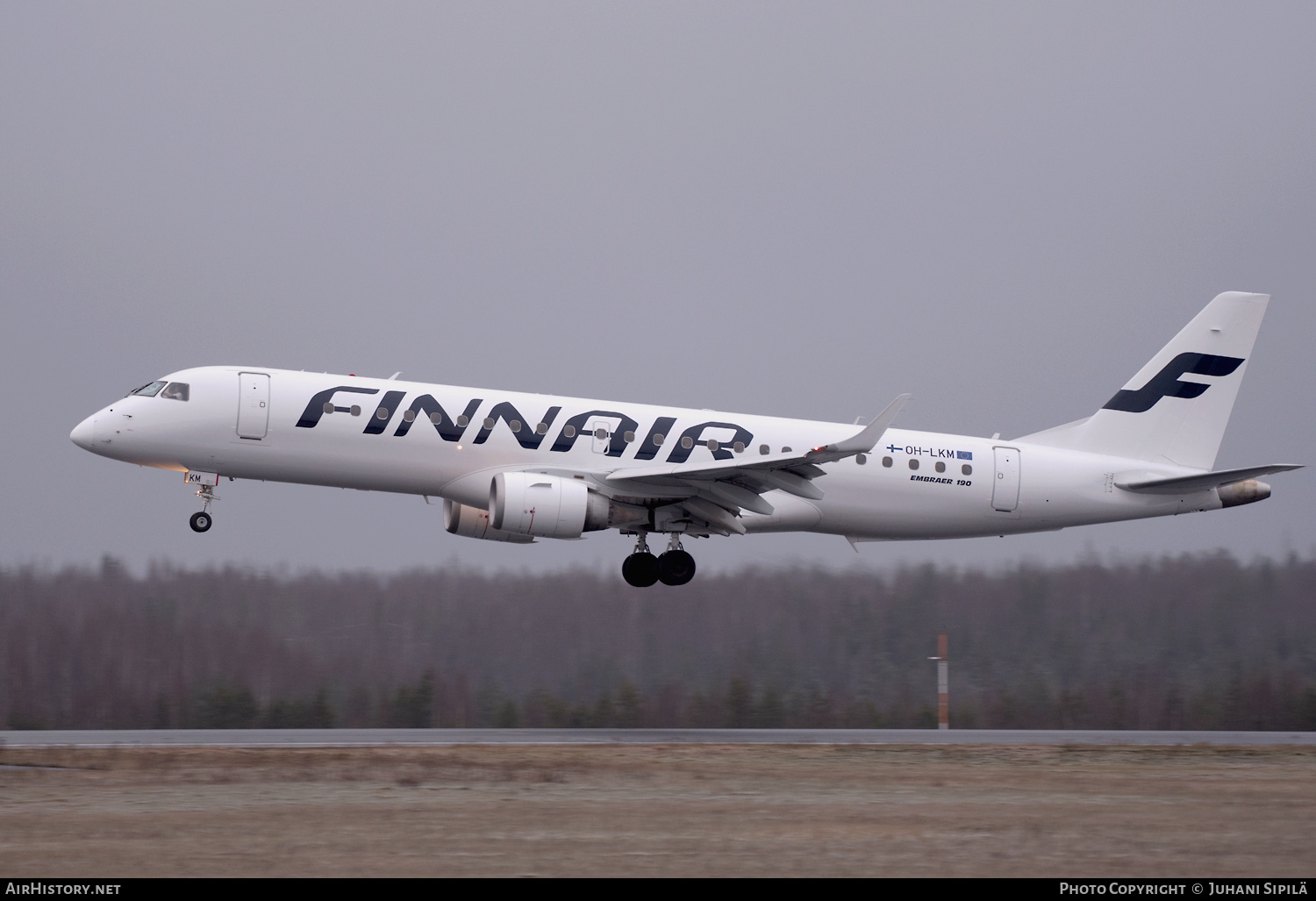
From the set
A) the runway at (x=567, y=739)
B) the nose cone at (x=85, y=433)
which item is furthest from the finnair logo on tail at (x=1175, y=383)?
the nose cone at (x=85, y=433)

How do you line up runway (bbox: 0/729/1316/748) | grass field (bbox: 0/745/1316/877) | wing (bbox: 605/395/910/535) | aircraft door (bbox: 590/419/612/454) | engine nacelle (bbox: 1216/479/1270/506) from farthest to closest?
engine nacelle (bbox: 1216/479/1270/506)
aircraft door (bbox: 590/419/612/454)
wing (bbox: 605/395/910/535)
runway (bbox: 0/729/1316/748)
grass field (bbox: 0/745/1316/877)

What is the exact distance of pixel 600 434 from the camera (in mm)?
26531

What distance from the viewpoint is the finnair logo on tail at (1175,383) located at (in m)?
31.4

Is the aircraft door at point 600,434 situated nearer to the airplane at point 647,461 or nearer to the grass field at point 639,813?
the airplane at point 647,461

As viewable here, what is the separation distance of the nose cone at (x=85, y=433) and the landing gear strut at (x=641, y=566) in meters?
10.6

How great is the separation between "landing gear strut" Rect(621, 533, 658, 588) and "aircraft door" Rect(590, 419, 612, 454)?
241 centimetres

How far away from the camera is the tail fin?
3105cm

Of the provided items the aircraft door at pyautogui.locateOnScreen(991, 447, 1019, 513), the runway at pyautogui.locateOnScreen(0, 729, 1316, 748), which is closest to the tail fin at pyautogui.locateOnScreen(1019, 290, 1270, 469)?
the aircraft door at pyautogui.locateOnScreen(991, 447, 1019, 513)

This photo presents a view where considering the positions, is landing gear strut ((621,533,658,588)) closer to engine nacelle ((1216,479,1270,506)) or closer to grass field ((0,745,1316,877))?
grass field ((0,745,1316,877))

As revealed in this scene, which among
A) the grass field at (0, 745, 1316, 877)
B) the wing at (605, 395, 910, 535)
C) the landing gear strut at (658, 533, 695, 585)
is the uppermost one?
the wing at (605, 395, 910, 535)

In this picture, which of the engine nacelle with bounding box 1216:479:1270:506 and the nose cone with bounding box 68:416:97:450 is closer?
the nose cone with bounding box 68:416:97:450
